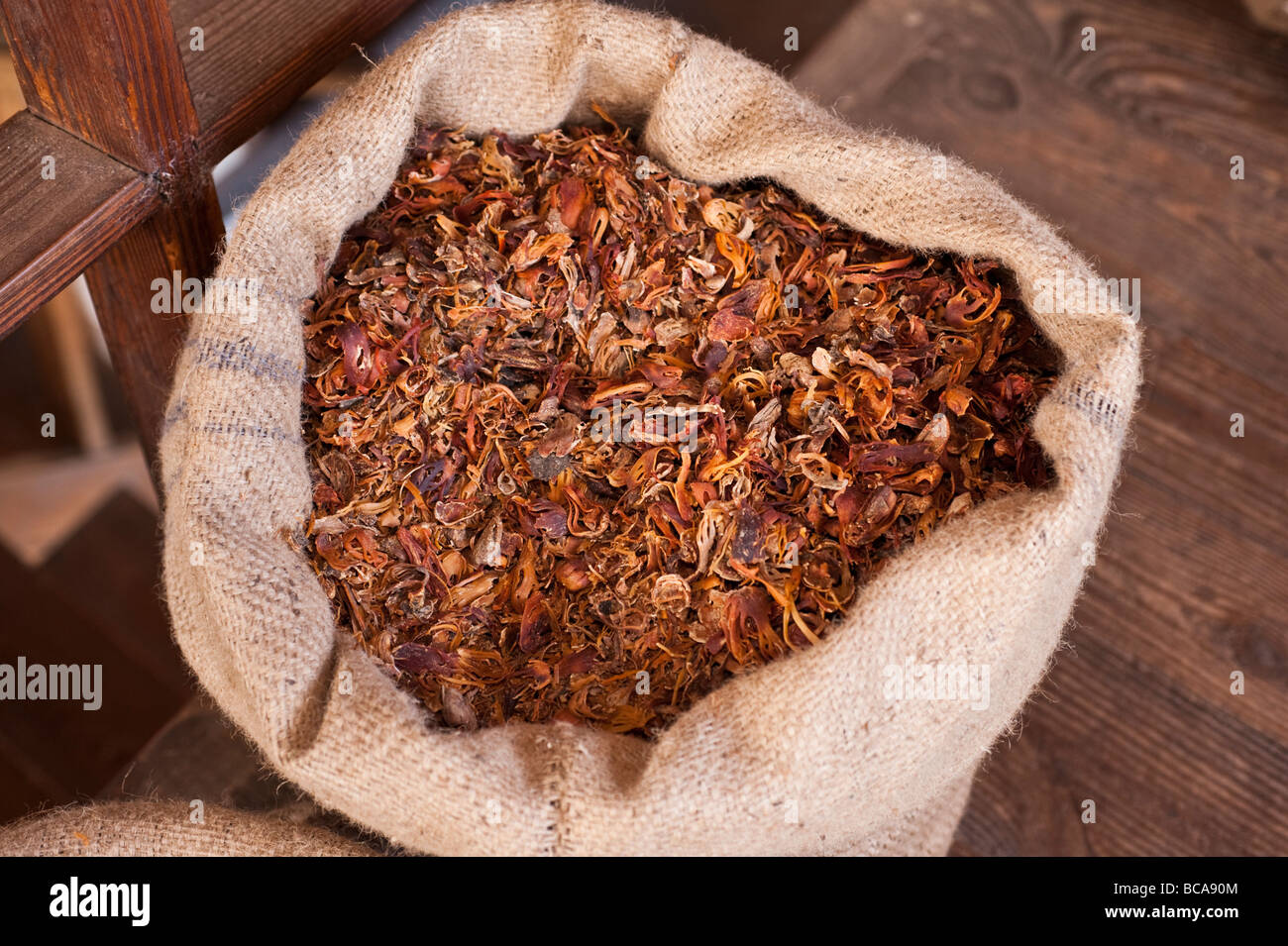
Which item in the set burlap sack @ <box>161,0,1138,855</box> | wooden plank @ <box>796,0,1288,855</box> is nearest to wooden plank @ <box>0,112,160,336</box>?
burlap sack @ <box>161,0,1138,855</box>

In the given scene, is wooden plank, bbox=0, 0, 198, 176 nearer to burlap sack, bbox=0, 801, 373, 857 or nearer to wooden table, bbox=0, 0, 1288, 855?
wooden table, bbox=0, 0, 1288, 855

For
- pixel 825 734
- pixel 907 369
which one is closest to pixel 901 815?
pixel 825 734

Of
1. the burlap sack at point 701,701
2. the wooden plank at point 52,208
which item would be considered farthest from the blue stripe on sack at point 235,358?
the wooden plank at point 52,208

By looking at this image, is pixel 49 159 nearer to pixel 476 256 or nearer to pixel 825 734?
pixel 476 256

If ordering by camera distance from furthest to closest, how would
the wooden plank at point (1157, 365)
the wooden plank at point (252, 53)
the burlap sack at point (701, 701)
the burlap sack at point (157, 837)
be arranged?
the wooden plank at point (1157, 365) → the wooden plank at point (252, 53) → the burlap sack at point (157, 837) → the burlap sack at point (701, 701)

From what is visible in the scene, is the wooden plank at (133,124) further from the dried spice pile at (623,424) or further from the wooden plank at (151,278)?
the dried spice pile at (623,424)

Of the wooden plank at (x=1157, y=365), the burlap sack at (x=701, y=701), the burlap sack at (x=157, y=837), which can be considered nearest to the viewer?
the burlap sack at (x=701, y=701)

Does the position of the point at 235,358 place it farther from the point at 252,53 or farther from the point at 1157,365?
the point at 1157,365
